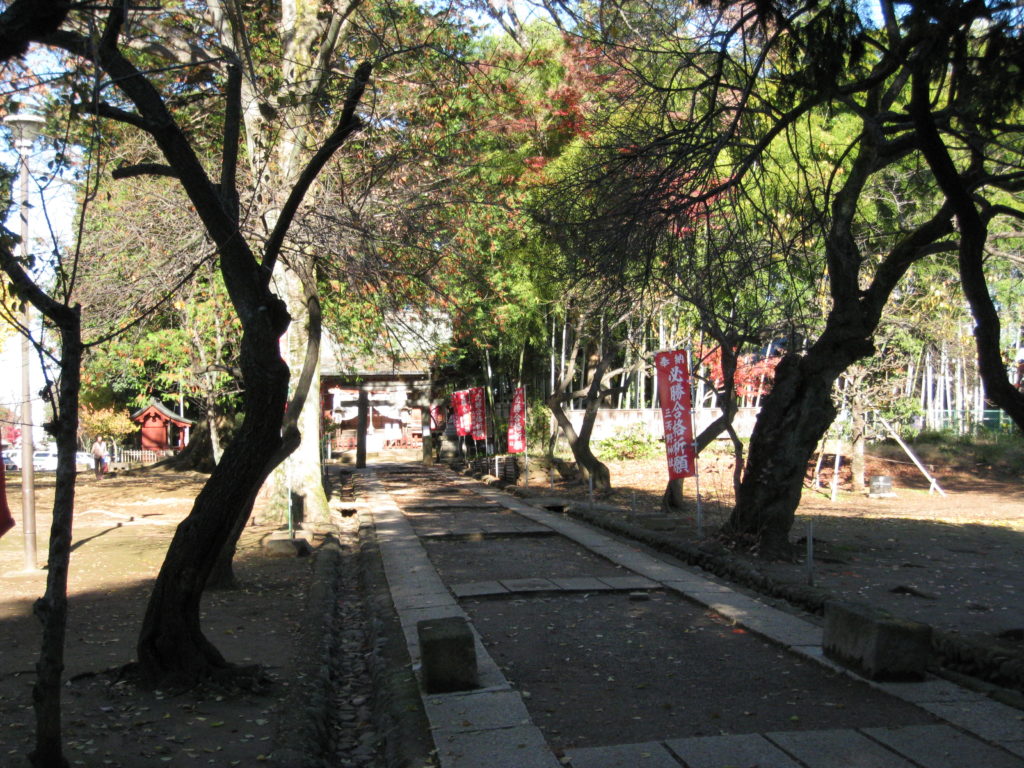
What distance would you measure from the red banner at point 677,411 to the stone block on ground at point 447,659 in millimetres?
7323

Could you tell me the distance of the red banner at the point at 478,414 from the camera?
27.6 meters

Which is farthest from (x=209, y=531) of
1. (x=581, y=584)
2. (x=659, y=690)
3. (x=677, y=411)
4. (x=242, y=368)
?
(x=677, y=411)

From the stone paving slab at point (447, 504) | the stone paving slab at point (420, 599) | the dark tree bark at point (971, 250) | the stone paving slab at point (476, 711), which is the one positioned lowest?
the stone paving slab at point (447, 504)

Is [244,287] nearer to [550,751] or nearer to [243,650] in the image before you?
[243,650]

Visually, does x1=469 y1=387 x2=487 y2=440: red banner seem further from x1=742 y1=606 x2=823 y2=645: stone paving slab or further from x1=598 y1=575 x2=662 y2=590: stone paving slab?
x1=742 y1=606 x2=823 y2=645: stone paving slab

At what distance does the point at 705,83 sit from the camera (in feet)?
23.5

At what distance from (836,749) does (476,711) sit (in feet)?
6.81

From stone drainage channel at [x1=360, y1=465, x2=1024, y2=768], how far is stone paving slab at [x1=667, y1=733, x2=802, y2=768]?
11 mm

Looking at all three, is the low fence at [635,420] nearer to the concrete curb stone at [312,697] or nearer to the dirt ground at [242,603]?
the dirt ground at [242,603]

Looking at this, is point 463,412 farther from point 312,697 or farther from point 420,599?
point 312,697

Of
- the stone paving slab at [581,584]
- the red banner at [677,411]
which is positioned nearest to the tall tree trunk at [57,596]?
the stone paving slab at [581,584]

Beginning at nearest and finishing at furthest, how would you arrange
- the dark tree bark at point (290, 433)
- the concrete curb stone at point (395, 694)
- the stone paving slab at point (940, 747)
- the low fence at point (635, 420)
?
the stone paving slab at point (940, 747) → the concrete curb stone at point (395, 694) → the dark tree bark at point (290, 433) → the low fence at point (635, 420)

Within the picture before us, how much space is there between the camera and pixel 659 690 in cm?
607

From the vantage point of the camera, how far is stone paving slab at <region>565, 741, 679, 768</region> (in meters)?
4.69
